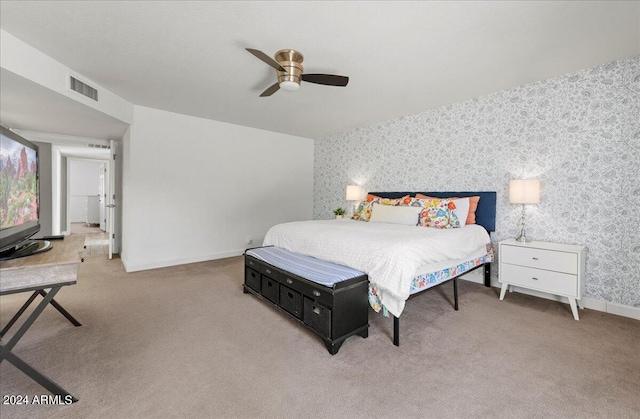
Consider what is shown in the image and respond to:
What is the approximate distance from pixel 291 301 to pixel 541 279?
7.96ft

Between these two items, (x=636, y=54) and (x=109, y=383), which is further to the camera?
(x=636, y=54)

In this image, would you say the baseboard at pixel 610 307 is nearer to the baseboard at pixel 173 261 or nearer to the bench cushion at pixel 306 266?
the bench cushion at pixel 306 266

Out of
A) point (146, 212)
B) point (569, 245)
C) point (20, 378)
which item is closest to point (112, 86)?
point (146, 212)

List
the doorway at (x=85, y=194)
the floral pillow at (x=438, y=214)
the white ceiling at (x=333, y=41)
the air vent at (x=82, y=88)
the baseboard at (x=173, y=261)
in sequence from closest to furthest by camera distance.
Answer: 1. the white ceiling at (x=333, y=41)
2. the air vent at (x=82, y=88)
3. the floral pillow at (x=438, y=214)
4. the baseboard at (x=173, y=261)
5. the doorway at (x=85, y=194)

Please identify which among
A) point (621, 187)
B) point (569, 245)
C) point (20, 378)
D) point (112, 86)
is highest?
point (112, 86)

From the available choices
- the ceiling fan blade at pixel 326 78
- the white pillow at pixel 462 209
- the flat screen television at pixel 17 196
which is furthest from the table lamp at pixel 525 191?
the flat screen television at pixel 17 196

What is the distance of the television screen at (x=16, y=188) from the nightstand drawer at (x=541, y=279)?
401 centimetres

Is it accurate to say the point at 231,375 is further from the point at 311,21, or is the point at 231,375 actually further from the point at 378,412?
the point at 311,21

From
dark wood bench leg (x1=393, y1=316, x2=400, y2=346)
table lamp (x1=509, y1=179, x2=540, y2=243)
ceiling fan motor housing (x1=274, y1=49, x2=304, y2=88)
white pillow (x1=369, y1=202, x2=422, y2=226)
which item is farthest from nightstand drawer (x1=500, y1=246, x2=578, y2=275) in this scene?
ceiling fan motor housing (x1=274, y1=49, x2=304, y2=88)

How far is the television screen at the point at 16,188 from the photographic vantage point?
5.15 feet

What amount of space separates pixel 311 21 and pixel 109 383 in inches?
106

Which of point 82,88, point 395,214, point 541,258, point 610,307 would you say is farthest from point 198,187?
point 610,307

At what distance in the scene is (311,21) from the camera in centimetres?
201

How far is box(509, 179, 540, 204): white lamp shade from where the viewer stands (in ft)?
9.39
